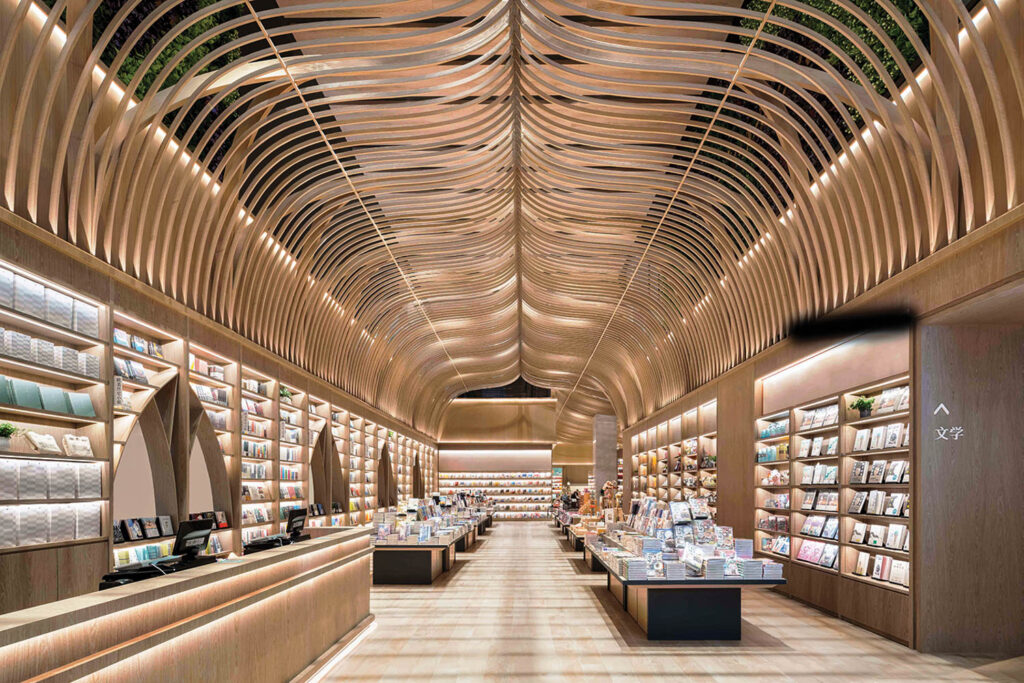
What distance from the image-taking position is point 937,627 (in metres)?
8.32

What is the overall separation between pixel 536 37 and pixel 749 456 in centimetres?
761

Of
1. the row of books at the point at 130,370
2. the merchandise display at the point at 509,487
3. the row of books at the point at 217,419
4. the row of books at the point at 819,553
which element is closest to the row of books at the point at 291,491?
the row of books at the point at 217,419

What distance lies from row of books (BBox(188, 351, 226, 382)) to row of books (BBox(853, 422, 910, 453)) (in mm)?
6991

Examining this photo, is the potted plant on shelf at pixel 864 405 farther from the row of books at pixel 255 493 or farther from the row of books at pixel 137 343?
the row of books at pixel 255 493

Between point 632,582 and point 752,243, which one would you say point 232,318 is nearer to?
point 632,582

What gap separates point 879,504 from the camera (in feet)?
31.2

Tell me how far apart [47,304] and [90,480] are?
4.69ft

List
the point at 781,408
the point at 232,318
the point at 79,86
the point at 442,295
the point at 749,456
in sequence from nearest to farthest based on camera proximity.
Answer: the point at 79,86, the point at 232,318, the point at 781,408, the point at 749,456, the point at 442,295

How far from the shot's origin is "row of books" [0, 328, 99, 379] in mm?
6684

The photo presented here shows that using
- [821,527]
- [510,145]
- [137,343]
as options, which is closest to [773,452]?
[821,527]

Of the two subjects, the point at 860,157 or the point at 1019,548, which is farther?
the point at 860,157

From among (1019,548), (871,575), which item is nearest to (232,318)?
(871,575)

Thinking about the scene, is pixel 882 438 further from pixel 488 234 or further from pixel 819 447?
pixel 488 234

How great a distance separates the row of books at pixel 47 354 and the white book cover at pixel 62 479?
720 millimetres
